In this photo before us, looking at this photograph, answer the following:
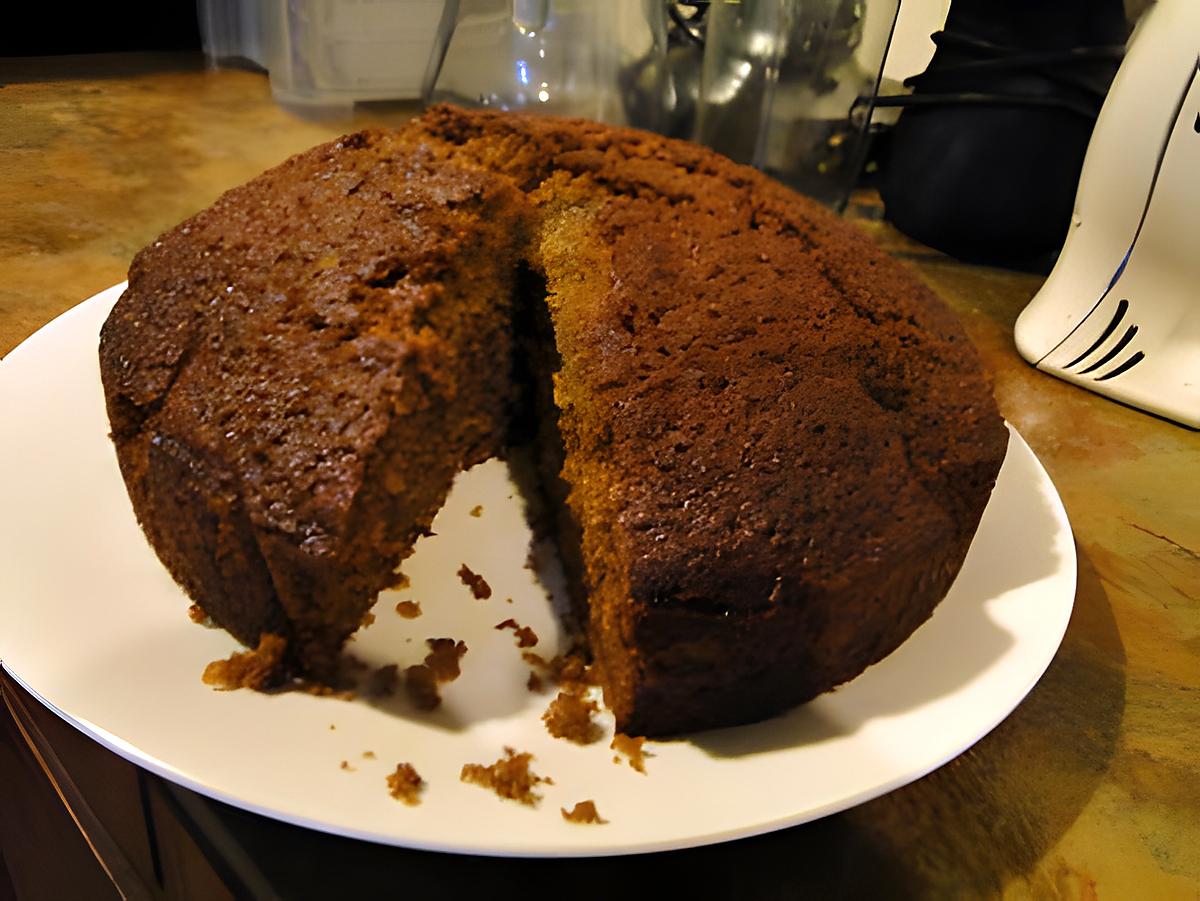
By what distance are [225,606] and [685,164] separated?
765mm

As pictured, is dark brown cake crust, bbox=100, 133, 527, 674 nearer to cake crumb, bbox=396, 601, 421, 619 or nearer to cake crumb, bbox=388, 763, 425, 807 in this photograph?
cake crumb, bbox=396, 601, 421, 619

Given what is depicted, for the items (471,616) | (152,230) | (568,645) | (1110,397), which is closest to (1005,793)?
(568,645)

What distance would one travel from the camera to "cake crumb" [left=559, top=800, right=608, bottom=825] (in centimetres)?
76

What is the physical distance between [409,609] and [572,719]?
0.87ft

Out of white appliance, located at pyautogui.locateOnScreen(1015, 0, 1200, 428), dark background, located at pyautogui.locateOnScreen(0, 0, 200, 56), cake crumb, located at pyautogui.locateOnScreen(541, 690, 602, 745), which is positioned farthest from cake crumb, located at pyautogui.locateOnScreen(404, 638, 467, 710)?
dark background, located at pyautogui.locateOnScreen(0, 0, 200, 56)

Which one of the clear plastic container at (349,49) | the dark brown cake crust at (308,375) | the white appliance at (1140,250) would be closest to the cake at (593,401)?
the dark brown cake crust at (308,375)

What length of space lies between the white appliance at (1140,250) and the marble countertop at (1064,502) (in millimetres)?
59

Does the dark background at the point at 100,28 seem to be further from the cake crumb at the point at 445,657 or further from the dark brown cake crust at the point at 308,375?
the cake crumb at the point at 445,657

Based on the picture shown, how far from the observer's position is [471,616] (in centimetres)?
109

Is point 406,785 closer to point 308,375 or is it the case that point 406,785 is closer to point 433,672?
point 433,672

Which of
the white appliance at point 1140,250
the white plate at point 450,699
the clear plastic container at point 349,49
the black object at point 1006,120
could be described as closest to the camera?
the white plate at point 450,699

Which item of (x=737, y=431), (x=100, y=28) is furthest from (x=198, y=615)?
(x=100, y=28)

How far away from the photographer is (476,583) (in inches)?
44.4

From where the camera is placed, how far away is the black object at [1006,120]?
1883 mm
